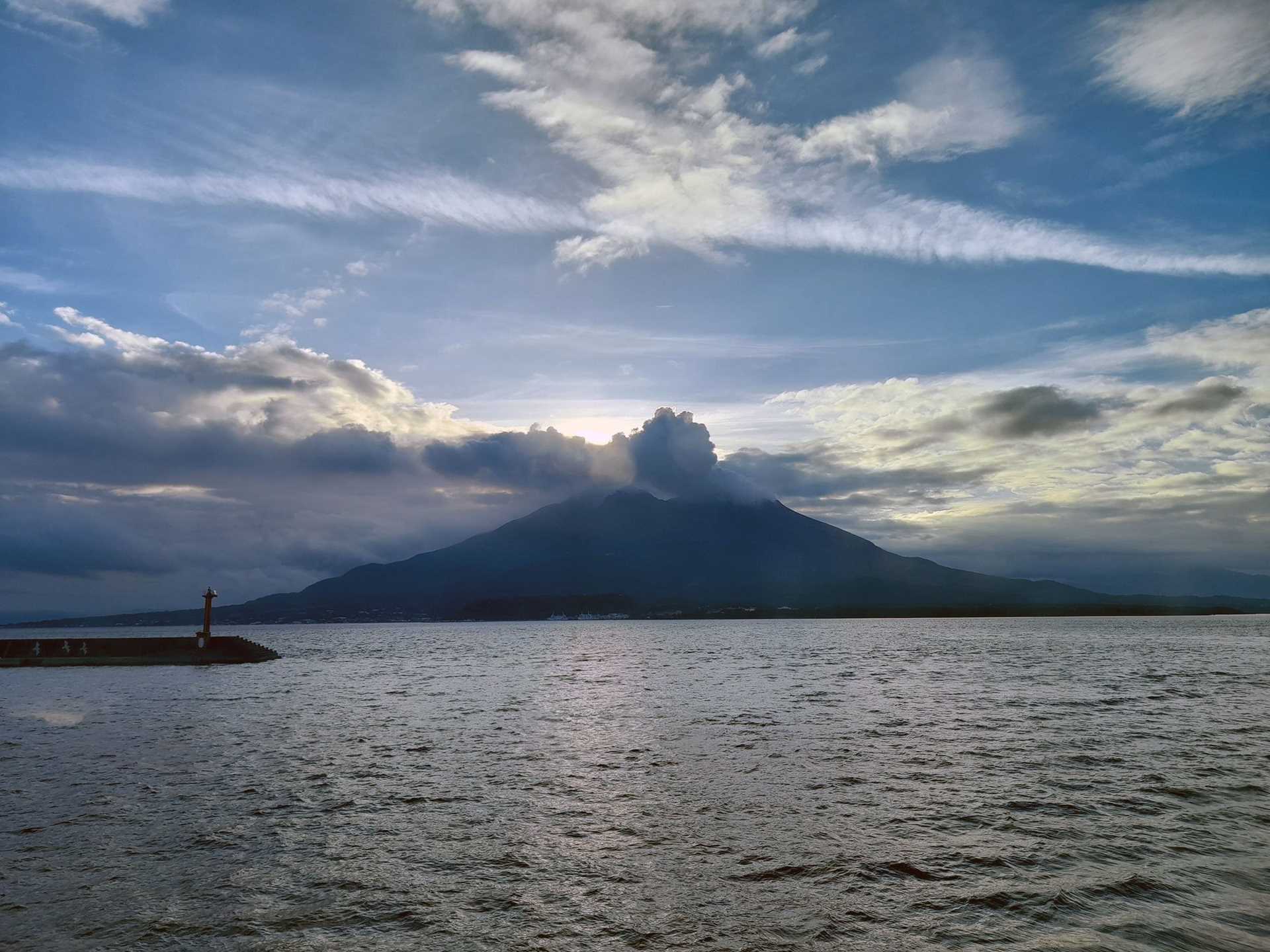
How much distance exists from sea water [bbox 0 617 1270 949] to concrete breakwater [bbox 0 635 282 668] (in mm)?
63224

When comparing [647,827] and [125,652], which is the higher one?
[647,827]

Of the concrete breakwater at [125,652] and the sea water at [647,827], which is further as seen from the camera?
the concrete breakwater at [125,652]

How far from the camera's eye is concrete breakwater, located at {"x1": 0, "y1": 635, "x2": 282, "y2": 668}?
362 feet

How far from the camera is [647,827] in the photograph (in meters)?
22.4

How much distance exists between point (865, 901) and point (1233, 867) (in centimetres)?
952

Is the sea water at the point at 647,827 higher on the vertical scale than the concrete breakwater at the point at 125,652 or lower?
higher

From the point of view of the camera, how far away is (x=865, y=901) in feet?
53.9

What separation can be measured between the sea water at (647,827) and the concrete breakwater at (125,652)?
63.2 m

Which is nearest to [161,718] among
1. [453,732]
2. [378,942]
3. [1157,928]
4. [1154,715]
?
[453,732]

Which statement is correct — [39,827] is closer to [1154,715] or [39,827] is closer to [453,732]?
[453,732]

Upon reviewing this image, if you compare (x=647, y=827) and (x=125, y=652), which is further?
(x=125, y=652)

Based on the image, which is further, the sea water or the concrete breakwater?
the concrete breakwater

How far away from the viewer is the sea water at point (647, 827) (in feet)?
50.7

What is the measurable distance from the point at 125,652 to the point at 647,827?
4831 inches
